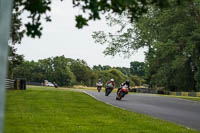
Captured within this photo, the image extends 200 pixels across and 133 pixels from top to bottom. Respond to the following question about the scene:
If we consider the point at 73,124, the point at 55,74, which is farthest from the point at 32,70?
the point at 73,124

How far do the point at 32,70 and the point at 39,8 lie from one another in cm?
11716

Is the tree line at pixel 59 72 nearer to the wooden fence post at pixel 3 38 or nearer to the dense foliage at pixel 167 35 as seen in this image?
the dense foliage at pixel 167 35

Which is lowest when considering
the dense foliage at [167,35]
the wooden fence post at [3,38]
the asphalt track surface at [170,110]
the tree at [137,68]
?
the asphalt track surface at [170,110]

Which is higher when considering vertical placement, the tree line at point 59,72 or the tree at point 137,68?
the tree at point 137,68

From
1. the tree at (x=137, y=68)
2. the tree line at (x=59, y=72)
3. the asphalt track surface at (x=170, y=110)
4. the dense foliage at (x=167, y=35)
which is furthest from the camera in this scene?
the tree at (x=137, y=68)


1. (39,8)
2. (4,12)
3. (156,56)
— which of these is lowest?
(4,12)

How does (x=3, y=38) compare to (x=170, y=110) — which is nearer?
(x=3, y=38)

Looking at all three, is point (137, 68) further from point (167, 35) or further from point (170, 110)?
point (170, 110)

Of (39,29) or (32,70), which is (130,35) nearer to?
(39,29)

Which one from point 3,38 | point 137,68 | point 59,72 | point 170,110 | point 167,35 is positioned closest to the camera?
point 3,38

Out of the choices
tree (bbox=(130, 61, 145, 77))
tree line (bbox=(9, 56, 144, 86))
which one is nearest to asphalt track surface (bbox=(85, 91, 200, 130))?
tree line (bbox=(9, 56, 144, 86))

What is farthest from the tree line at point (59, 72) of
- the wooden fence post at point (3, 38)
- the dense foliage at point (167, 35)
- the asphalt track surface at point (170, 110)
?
the wooden fence post at point (3, 38)

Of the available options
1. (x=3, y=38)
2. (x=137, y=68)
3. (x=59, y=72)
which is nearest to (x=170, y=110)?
(x=3, y=38)

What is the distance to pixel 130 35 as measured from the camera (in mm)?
33562
